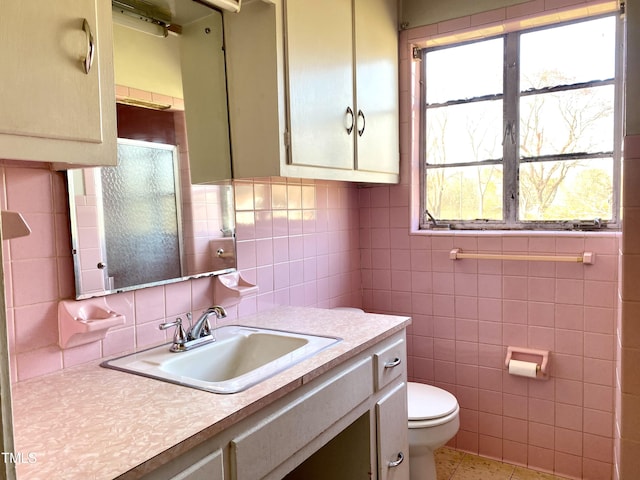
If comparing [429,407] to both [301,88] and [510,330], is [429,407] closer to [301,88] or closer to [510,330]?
[510,330]

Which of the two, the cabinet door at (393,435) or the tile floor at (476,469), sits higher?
the cabinet door at (393,435)

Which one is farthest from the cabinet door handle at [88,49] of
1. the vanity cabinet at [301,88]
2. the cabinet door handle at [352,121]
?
the cabinet door handle at [352,121]

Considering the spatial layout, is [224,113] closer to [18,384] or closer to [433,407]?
[18,384]

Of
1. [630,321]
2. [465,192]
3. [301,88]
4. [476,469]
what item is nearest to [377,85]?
[301,88]

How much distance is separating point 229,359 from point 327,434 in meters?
0.41

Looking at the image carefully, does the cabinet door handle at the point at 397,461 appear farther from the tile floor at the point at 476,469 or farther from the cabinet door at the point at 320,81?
the cabinet door at the point at 320,81

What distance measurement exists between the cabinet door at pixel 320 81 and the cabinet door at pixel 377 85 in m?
0.08

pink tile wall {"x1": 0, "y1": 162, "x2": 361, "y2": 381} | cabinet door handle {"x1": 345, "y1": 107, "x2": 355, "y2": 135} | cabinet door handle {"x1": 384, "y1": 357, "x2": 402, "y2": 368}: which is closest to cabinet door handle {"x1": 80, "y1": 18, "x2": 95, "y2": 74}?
pink tile wall {"x1": 0, "y1": 162, "x2": 361, "y2": 381}

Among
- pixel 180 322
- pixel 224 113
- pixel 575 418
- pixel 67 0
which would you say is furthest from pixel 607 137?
pixel 67 0

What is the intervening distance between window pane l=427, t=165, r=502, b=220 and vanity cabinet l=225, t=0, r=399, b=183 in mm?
590

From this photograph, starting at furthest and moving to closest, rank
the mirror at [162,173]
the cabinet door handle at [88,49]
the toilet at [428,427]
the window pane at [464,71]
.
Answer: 1. the window pane at [464,71]
2. the toilet at [428,427]
3. the mirror at [162,173]
4. the cabinet door handle at [88,49]

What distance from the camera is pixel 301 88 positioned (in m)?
1.65

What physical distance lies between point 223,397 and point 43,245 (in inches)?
24.0

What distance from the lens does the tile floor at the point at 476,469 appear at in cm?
217
